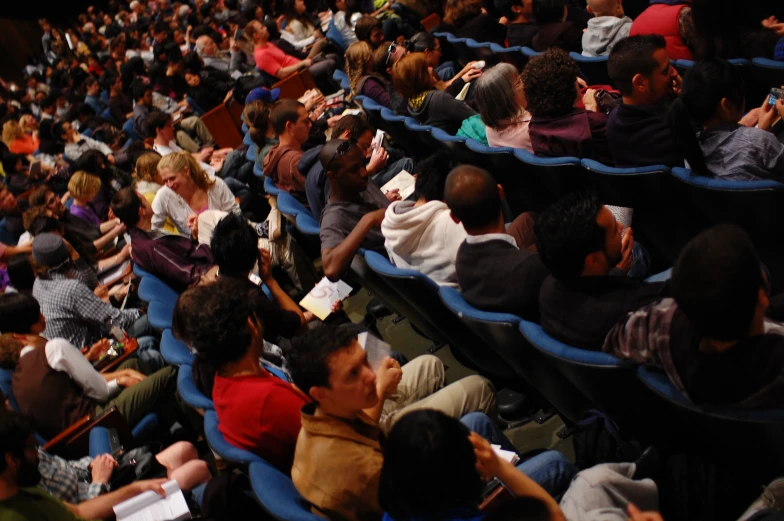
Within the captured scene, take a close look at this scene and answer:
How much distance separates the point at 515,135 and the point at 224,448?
81.4 inches

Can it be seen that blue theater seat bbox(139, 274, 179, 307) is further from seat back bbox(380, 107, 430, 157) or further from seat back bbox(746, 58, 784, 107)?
seat back bbox(746, 58, 784, 107)

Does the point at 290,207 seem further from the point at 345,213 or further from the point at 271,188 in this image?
the point at 345,213

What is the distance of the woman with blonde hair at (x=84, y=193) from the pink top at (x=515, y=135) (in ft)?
11.5

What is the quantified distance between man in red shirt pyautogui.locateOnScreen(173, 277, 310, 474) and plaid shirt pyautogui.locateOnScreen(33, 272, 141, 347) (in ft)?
5.22

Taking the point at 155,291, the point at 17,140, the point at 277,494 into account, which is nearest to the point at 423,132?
the point at 155,291

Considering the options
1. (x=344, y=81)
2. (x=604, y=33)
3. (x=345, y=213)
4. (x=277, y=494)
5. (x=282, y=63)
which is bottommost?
(x=282, y=63)

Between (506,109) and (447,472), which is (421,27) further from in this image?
(447,472)

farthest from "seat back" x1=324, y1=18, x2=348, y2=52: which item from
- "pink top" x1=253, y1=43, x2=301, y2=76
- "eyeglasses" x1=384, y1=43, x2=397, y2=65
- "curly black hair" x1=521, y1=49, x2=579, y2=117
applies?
"curly black hair" x1=521, y1=49, x2=579, y2=117

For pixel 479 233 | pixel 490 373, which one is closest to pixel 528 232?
pixel 479 233

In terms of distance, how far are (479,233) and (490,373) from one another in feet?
2.63

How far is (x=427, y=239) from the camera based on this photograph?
2783mm

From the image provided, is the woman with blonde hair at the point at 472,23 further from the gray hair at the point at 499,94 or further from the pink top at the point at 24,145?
the pink top at the point at 24,145

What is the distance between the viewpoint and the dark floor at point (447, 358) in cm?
257

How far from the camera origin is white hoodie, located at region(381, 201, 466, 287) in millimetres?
2691
